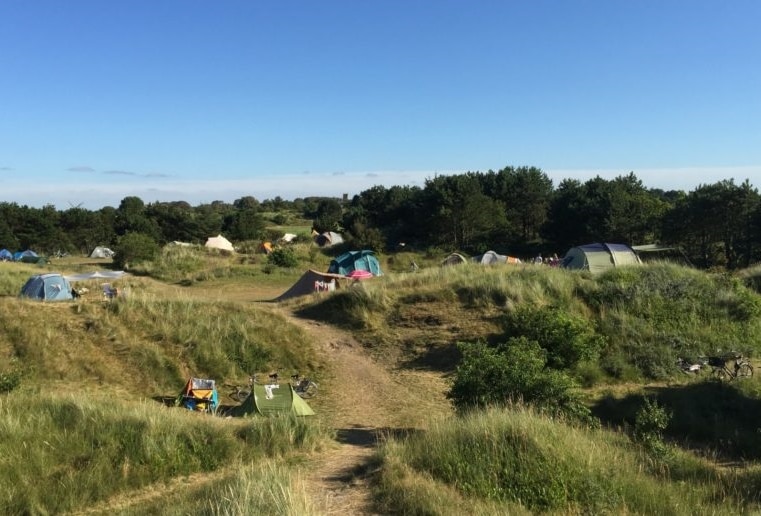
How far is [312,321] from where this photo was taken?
17094mm

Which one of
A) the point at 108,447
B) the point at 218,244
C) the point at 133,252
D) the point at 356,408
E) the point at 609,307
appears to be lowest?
the point at 356,408

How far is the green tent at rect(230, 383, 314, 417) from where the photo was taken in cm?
1016

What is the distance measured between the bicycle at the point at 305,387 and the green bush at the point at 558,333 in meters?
4.97

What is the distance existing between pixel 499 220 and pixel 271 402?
1541 inches

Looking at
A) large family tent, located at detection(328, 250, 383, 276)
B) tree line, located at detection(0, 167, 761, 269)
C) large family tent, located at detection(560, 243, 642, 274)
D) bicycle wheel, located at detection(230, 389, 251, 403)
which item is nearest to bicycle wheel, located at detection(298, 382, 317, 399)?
bicycle wheel, located at detection(230, 389, 251, 403)

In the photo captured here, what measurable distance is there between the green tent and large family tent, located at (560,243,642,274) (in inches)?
A: 720

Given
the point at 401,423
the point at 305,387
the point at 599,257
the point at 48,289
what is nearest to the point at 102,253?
the point at 48,289

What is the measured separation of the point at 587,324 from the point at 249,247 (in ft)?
139

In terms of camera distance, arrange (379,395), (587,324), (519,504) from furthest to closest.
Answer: (587,324), (379,395), (519,504)

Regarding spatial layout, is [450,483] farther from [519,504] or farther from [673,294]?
[673,294]

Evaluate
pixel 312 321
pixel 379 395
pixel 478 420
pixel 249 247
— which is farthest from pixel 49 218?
pixel 478 420

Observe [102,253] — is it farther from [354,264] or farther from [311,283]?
[311,283]

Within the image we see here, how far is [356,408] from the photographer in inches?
446

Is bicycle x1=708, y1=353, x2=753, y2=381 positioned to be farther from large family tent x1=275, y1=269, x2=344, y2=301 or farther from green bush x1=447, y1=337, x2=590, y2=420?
large family tent x1=275, y1=269, x2=344, y2=301
